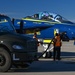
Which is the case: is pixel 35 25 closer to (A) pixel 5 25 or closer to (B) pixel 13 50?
(A) pixel 5 25

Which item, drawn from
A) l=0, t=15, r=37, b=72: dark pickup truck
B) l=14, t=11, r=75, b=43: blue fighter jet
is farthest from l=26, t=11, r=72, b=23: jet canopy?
l=0, t=15, r=37, b=72: dark pickup truck

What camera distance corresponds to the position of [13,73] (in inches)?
542

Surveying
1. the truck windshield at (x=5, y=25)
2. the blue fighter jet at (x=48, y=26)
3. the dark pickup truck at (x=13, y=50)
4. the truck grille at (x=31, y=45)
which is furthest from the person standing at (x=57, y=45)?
the dark pickup truck at (x=13, y=50)

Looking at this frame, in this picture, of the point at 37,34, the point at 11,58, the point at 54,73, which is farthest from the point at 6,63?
the point at 37,34

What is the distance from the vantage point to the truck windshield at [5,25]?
586 inches

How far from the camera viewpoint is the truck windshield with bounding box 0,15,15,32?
14.9 m

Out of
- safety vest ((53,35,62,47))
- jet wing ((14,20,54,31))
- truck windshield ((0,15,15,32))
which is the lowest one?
safety vest ((53,35,62,47))

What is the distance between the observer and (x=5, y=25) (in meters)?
15.1

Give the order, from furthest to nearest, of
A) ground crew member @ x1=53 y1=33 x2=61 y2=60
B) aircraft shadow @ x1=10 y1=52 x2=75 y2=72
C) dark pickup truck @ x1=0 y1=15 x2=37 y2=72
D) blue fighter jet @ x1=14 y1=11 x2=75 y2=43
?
blue fighter jet @ x1=14 y1=11 x2=75 y2=43, ground crew member @ x1=53 y1=33 x2=61 y2=60, aircraft shadow @ x1=10 y1=52 x2=75 y2=72, dark pickup truck @ x1=0 y1=15 x2=37 y2=72

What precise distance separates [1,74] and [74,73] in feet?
8.74

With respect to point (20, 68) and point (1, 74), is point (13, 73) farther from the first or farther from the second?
point (20, 68)

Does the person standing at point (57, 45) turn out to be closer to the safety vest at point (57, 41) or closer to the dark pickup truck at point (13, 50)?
the safety vest at point (57, 41)

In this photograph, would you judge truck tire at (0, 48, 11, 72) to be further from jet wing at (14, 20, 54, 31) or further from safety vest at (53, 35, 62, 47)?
jet wing at (14, 20, 54, 31)

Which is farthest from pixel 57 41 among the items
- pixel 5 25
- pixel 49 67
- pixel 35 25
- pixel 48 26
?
pixel 5 25
